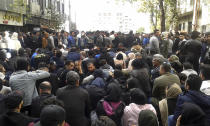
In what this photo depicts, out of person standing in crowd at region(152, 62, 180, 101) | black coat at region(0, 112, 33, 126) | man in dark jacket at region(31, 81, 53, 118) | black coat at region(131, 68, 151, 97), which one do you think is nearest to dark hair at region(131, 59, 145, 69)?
black coat at region(131, 68, 151, 97)

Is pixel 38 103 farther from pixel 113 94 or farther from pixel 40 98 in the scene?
pixel 113 94

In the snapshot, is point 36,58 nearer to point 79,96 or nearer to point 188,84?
point 79,96

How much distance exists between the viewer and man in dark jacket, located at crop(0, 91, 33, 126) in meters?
3.67

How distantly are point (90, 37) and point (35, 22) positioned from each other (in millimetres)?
17783

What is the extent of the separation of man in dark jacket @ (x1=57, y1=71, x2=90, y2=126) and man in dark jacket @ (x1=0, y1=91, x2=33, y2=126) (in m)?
1.04

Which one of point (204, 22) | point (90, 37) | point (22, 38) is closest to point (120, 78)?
point (22, 38)

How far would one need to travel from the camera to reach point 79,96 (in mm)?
4836

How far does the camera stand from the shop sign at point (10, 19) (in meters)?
24.0

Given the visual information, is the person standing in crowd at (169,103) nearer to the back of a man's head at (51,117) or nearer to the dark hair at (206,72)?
the dark hair at (206,72)

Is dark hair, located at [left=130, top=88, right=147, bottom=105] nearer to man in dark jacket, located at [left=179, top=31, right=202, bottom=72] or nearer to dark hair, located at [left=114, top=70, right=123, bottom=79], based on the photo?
dark hair, located at [left=114, top=70, right=123, bottom=79]

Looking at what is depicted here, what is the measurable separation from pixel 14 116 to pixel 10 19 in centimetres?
2430

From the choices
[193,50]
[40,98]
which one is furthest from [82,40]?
[40,98]

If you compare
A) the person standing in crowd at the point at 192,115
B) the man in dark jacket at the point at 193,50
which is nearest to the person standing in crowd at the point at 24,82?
the person standing in crowd at the point at 192,115

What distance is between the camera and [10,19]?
26.2 metres
